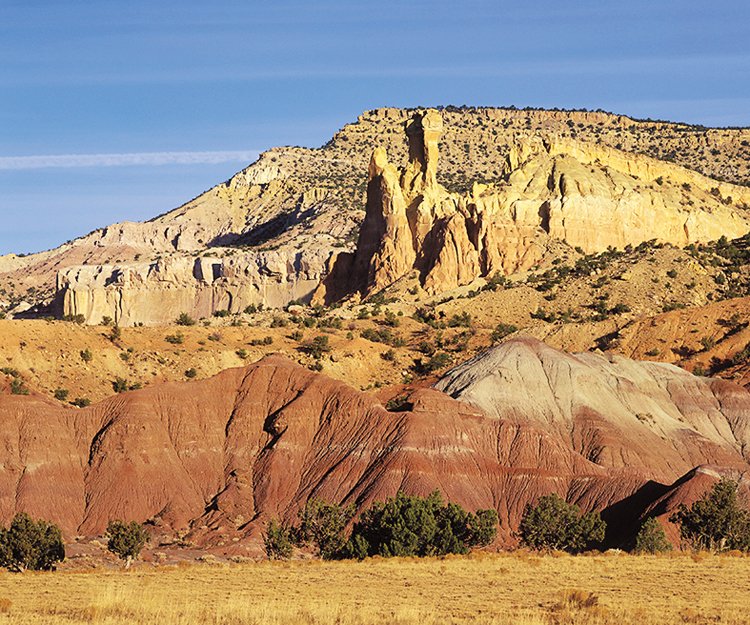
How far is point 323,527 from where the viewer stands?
200ft

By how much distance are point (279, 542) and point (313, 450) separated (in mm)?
14458

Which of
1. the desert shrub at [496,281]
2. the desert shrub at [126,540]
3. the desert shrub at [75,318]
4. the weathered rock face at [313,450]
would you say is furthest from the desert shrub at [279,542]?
the desert shrub at [75,318]

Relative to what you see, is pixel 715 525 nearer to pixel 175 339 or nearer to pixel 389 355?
pixel 389 355

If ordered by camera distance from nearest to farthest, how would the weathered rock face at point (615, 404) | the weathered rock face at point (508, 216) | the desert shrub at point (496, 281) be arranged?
1. the weathered rock face at point (615, 404)
2. the desert shrub at point (496, 281)
3. the weathered rock face at point (508, 216)

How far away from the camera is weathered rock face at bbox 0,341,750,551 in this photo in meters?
68.4

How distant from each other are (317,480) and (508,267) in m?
58.1

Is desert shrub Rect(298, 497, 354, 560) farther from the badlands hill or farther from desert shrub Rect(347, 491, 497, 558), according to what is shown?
the badlands hill

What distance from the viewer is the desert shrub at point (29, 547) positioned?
5497 cm

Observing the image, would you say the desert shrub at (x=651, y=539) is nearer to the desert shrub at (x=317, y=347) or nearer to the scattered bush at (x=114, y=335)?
the desert shrub at (x=317, y=347)

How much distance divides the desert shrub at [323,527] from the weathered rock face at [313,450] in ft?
10.3

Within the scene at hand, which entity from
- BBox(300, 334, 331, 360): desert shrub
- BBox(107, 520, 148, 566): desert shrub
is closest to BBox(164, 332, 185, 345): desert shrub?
BBox(300, 334, 331, 360): desert shrub

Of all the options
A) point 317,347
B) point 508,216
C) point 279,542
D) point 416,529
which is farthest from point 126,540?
point 508,216

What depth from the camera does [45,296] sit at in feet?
565

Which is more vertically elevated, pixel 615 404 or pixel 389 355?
pixel 389 355
